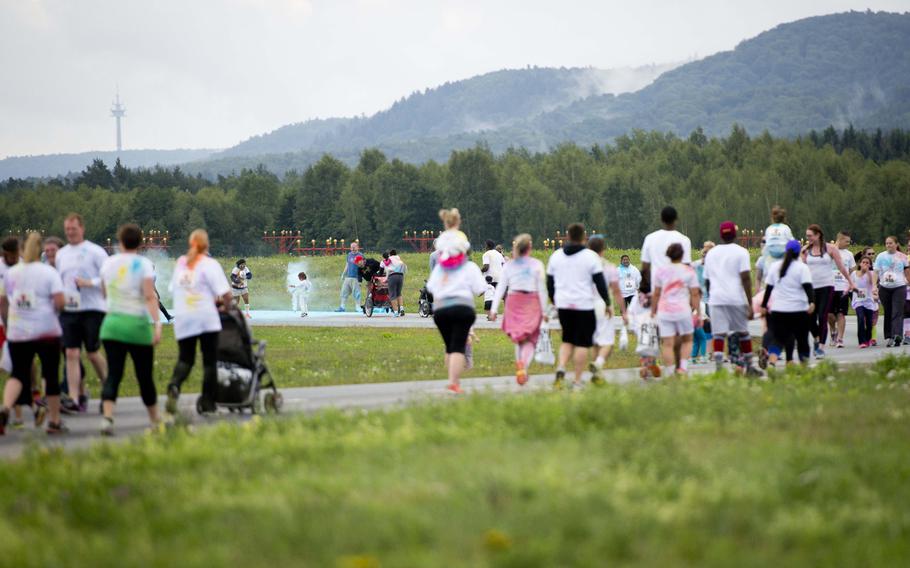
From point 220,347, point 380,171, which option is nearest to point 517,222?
point 380,171

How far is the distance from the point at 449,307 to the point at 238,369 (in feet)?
8.80

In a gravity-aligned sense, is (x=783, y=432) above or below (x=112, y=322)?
below

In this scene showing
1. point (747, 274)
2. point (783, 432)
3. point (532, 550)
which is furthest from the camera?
point (747, 274)

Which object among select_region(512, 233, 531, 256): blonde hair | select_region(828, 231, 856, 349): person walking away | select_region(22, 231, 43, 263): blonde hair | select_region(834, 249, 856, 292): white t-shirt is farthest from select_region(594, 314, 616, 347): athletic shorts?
select_region(834, 249, 856, 292): white t-shirt

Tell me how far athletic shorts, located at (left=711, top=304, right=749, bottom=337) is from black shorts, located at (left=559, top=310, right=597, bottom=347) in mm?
2438

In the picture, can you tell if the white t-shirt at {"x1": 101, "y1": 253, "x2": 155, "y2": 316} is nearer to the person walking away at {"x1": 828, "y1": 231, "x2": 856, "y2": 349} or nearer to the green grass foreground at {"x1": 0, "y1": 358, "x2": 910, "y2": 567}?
the green grass foreground at {"x1": 0, "y1": 358, "x2": 910, "y2": 567}

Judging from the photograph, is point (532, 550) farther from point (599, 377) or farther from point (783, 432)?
point (599, 377)

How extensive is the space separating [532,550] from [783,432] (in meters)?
Answer: 5.11

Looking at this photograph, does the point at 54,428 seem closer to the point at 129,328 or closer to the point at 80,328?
the point at 129,328

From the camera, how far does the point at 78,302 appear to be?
15016 millimetres

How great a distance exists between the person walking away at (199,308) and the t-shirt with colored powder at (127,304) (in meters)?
0.65

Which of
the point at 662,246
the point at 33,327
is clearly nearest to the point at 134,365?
the point at 33,327

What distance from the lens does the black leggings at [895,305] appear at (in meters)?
25.1

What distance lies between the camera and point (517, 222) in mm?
165125
